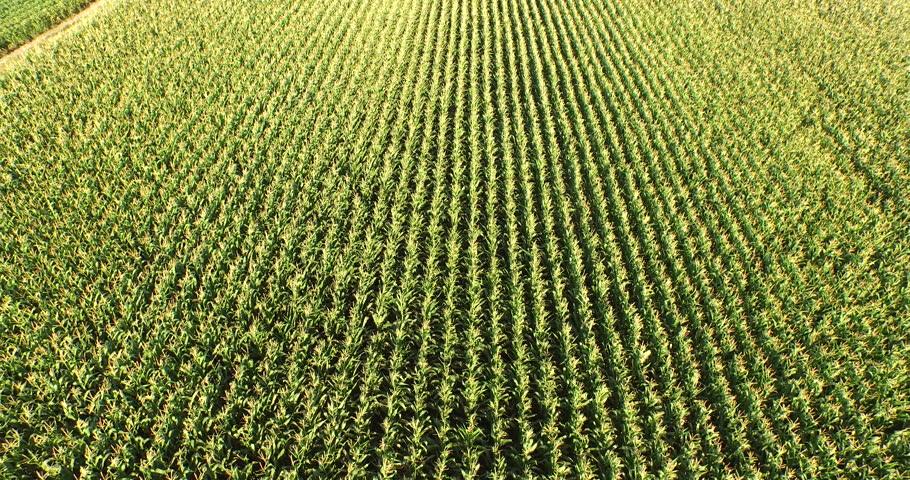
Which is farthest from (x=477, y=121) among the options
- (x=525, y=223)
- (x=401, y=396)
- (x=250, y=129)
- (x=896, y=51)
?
(x=896, y=51)

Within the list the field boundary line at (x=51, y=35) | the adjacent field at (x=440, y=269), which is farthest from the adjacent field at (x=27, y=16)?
the adjacent field at (x=440, y=269)

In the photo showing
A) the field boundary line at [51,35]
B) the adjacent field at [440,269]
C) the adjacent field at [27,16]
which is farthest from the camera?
the adjacent field at [27,16]

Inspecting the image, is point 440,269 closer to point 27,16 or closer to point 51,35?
point 51,35

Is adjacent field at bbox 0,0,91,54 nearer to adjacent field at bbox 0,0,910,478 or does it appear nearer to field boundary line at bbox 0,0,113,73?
field boundary line at bbox 0,0,113,73

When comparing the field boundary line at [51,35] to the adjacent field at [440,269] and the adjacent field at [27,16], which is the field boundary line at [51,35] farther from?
the adjacent field at [440,269]

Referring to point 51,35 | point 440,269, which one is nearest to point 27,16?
point 51,35

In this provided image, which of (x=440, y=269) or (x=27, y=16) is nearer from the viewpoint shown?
(x=440, y=269)

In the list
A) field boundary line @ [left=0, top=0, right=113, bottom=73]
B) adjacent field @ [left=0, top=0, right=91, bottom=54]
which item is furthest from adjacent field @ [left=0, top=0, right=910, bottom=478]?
adjacent field @ [left=0, top=0, right=91, bottom=54]

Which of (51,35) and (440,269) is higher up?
(51,35)
